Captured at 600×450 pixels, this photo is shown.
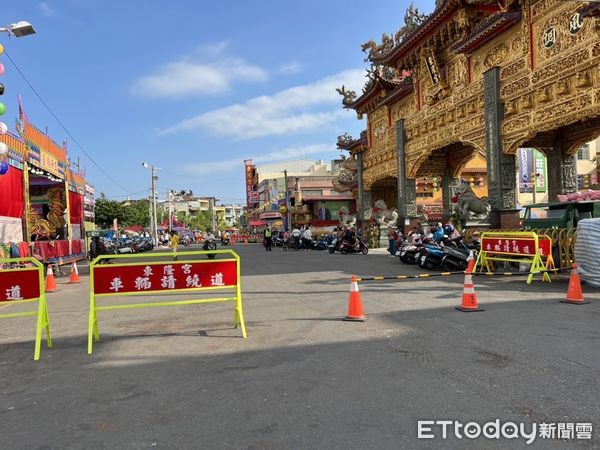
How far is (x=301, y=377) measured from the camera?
435cm

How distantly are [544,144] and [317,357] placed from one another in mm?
16222

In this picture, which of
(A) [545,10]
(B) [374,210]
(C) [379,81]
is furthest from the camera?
(B) [374,210]

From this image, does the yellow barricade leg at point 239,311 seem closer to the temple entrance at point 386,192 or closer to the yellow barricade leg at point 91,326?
the yellow barricade leg at point 91,326

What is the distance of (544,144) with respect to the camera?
17688 millimetres

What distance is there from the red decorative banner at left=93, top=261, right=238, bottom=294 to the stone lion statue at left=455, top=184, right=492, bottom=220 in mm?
13085

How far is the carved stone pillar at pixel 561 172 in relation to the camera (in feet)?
57.9

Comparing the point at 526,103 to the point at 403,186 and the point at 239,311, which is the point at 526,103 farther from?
the point at 239,311

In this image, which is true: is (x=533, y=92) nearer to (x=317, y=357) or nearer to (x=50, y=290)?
(x=317, y=357)

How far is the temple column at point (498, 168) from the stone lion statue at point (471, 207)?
652 millimetres

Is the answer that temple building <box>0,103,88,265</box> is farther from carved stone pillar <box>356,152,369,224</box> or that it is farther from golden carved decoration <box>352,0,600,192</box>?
carved stone pillar <box>356,152,369,224</box>

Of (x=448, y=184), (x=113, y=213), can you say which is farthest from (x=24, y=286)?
(x=113, y=213)

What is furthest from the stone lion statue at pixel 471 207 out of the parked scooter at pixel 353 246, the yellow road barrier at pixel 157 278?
the yellow road barrier at pixel 157 278

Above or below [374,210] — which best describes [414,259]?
below

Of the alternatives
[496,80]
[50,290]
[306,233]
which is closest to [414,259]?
[496,80]
